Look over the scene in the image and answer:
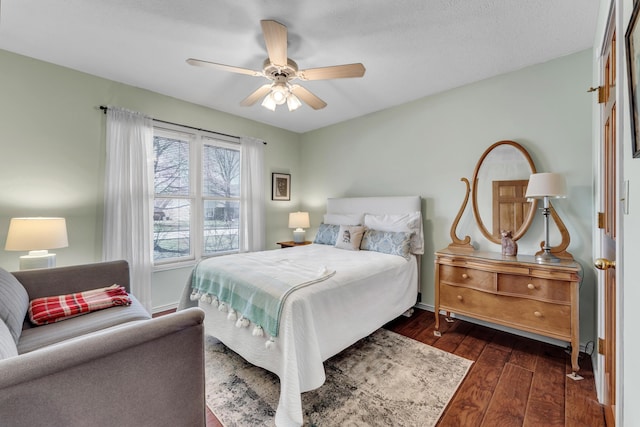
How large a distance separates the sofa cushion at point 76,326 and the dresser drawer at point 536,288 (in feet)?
9.28

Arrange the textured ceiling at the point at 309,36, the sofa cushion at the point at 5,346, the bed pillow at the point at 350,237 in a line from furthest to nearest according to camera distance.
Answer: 1. the bed pillow at the point at 350,237
2. the textured ceiling at the point at 309,36
3. the sofa cushion at the point at 5,346

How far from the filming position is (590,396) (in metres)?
1.74

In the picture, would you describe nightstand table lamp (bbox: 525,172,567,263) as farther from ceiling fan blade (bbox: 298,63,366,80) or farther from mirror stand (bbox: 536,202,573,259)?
ceiling fan blade (bbox: 298,63,366,80)

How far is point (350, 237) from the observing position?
3.31 m

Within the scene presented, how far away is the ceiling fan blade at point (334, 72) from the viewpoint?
2.00 metres

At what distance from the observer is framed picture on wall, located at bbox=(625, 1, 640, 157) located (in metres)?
0.82

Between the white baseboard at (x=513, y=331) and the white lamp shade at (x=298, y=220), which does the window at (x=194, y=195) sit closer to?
the white lamp shade at (x=298, y=220)

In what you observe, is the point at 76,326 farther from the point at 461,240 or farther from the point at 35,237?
the point at 461,240

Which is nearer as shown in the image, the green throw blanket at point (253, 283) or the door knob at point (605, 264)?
the door knob at point (605, 264)

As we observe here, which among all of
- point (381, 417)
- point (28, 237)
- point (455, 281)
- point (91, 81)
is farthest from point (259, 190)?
point (381, 417)

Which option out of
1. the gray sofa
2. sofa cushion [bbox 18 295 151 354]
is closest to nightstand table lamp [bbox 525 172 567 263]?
the gray sofa

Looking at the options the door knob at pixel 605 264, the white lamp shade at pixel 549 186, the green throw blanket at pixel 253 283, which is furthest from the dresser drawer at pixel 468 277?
the green throw blanket at pixel 253 283

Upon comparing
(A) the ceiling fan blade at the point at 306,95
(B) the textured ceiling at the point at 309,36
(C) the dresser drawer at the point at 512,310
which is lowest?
(C) the dresser drawer at the point at 512,310

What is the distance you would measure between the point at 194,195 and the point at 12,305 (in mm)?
2264
